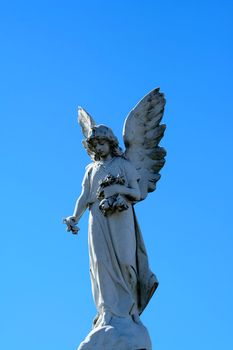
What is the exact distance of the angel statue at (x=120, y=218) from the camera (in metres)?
14.4

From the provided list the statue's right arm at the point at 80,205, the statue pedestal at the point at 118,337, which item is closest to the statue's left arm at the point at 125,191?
the statue's right arm at the point at 80,205

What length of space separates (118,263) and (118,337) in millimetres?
1311

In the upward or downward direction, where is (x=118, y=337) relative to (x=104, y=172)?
downward

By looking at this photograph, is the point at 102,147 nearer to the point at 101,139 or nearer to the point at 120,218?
the point at 101,139

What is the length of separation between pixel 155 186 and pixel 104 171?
98 cm

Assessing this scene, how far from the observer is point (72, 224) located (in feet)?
50.6

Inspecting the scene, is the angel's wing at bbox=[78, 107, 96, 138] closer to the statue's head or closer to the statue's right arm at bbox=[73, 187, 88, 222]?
the statue's head

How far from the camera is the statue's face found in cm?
1571

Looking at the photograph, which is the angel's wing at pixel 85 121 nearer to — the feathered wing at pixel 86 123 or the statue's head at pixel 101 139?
the feathered wing at pixel 86 123

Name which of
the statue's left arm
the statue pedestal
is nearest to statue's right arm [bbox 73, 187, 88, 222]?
the statue's left arm

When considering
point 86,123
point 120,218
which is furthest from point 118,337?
point 86,123

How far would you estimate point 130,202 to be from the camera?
1548cm

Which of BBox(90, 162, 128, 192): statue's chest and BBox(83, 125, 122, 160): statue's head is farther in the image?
BBox(83, 125, 122, 160): statue's head

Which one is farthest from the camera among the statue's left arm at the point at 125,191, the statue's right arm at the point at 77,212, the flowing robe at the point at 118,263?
the statue's right arm at the point at 77,212
